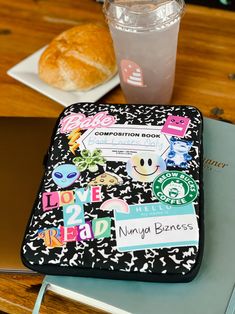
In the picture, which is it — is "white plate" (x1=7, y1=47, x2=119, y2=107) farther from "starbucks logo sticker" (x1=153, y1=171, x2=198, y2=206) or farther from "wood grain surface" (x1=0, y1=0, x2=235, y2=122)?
"starbucks logo sticker" (x1=153, y1=171, x2=198, y2=206)

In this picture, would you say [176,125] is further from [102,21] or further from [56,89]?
[102,21]

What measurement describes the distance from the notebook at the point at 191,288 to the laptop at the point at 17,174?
74 mm

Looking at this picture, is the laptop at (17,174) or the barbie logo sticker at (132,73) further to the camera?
the barbie logo sticker at (132,73)

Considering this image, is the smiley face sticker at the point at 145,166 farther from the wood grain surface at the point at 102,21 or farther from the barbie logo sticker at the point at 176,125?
the wood grain surface at the point at 102,21

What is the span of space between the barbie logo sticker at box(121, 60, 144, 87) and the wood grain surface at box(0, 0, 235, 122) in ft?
0.24

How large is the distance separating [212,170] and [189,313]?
8.1 inches

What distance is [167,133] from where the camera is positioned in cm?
63

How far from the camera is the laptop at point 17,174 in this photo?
1.93 ft

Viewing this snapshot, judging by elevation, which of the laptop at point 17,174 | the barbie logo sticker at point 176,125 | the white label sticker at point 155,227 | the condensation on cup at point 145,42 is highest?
the condensation on cup at point 145,42

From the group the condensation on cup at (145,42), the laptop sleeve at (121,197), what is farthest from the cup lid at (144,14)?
the laptop sleeve at (121,197)

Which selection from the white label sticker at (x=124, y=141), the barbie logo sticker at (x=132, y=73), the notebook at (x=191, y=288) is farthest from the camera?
the barbie logo sticker at (x=132, y=73)

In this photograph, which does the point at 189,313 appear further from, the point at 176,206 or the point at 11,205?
the point at 11,205

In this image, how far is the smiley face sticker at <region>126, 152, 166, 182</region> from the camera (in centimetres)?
58

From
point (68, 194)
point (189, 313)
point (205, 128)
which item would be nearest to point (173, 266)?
point (189, 313)
